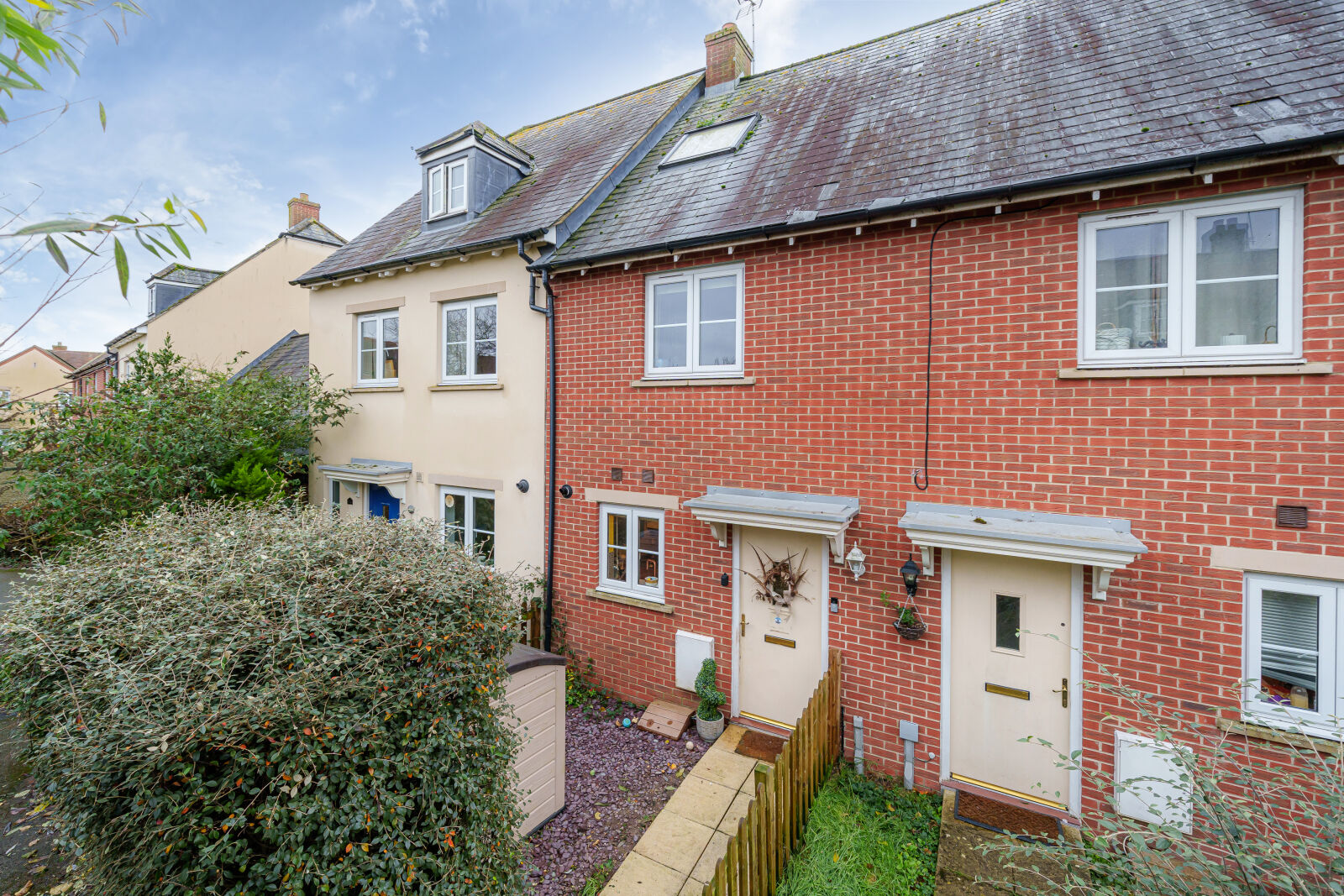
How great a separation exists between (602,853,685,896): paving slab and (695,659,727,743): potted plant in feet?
6.95

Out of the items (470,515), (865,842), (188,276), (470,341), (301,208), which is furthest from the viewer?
(188,276)

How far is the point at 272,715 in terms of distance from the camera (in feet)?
9.30

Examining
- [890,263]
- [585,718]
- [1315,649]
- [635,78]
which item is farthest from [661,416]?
[635,78]

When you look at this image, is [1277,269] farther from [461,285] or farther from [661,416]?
[461,285]

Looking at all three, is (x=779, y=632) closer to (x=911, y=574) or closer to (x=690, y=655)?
(x=690, y=655)

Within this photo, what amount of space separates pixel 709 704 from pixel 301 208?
2216 cm

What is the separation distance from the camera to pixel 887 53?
916 centimetres

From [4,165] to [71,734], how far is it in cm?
285

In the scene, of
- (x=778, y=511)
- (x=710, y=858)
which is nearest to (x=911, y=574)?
(x=778, y=511)

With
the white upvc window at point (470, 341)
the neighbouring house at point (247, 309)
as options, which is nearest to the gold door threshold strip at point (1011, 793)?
the white upvc window at point (470, 341)

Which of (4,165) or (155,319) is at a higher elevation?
(155,319)

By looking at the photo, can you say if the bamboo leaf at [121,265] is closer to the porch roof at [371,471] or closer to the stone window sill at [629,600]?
the stone window sill at [629,600]

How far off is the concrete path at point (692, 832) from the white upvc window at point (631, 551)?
7.33 ft

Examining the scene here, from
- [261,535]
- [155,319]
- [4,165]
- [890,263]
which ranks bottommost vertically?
[261,535]
